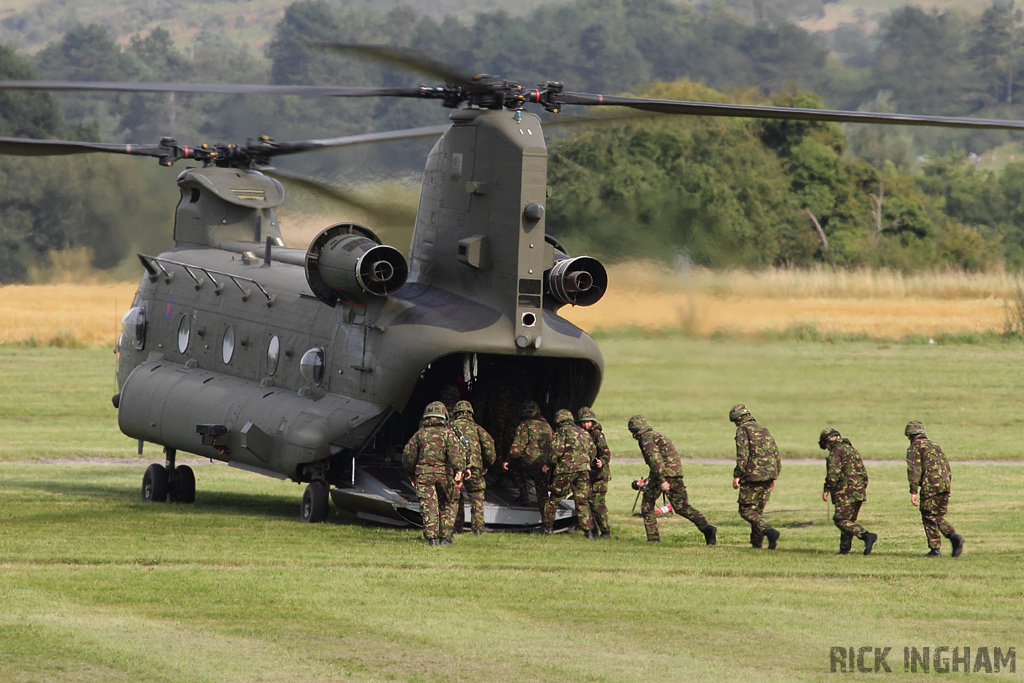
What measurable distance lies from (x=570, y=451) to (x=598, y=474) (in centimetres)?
69

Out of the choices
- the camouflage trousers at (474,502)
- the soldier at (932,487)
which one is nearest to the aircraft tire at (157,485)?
the camouflage trousers at (474,502)

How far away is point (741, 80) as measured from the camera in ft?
269

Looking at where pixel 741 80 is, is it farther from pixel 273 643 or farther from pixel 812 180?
pixel 273 643

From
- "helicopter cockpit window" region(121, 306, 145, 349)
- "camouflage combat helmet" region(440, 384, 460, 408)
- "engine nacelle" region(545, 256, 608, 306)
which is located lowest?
"camouflage combat helmet" region(440, 384, 460, 408)

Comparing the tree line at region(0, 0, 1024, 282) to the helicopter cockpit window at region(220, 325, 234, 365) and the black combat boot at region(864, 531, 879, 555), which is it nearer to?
the helicopter cockpit window at region(220, 325, 234, 365)

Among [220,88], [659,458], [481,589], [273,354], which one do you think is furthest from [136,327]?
[481,589]

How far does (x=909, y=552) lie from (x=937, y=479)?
1261mm

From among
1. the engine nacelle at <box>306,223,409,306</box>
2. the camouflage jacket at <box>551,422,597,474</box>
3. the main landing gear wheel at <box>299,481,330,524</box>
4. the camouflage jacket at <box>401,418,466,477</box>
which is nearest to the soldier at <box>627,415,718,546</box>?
the camouflage jacket at <box>551,422,597,474</box>

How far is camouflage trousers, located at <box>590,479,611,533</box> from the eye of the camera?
20.1m

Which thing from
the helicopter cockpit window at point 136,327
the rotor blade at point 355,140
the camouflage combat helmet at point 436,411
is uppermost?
the rotor blade at point 355,140

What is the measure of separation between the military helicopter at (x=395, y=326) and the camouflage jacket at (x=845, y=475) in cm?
342

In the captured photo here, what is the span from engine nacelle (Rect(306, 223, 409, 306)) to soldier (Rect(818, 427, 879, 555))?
5992 mm

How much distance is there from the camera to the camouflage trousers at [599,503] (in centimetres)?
2012

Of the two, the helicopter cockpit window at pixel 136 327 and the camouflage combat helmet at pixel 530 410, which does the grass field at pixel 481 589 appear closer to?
the camouflage combat helmet at pixel 530 410
